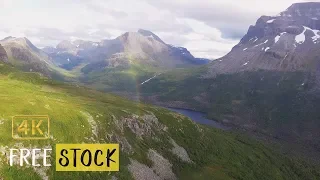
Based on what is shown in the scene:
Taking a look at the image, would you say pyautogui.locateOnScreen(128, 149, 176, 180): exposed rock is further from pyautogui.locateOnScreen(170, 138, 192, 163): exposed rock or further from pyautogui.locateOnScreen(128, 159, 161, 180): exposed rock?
pyautogui.locateOnScreen(170, 138, 192, 163): exposed rock

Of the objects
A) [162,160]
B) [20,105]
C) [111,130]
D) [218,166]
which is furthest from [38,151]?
[218,166]

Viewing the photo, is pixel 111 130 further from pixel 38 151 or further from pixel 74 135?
pixel 38 151

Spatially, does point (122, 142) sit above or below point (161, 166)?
above

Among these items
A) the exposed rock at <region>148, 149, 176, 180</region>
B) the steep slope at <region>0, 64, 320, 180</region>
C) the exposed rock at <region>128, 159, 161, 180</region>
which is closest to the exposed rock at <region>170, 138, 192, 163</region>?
the steep slope at <region>0, 64, 320, 180</region>

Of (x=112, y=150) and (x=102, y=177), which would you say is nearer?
(x=102, y=177)

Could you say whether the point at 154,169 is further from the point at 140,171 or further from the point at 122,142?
the point at 122,142

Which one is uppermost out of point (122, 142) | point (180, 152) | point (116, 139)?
point (116, 139)

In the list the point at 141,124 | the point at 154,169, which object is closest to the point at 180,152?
the point at 141,124

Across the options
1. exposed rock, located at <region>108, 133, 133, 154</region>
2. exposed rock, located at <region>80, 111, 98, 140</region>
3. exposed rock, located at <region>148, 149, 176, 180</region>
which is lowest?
exposed rock, located at <region>148, 149, 176, 180</region>

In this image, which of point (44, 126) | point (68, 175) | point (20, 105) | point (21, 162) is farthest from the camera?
point (20, 105)

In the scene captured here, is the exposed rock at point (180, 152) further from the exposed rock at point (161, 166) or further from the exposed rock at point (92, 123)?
the exposed rock at point (92, 123)

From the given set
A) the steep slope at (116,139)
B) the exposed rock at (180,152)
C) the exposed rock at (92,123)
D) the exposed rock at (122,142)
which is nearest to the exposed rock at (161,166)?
the steep slope at (116,139)
